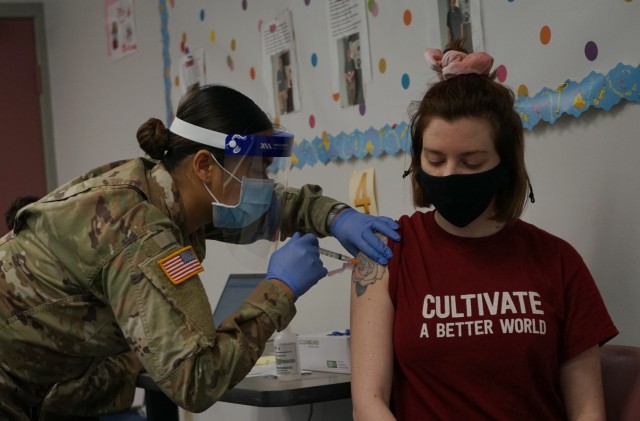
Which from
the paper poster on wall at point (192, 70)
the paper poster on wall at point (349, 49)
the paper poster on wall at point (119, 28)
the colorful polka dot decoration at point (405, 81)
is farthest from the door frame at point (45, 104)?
the colorful polka dot decoration at point (405, 81)

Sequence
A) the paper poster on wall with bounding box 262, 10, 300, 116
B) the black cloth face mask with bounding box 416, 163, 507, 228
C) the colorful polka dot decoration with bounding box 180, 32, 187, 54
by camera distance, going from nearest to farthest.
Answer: the black cloth face mask with bounding box 416, 163, 507, 228
the paper poster on wall with bounding box 262, 10, 300, 116
the colorful polka dot decoration with bounding box 180, 32, 187, 54

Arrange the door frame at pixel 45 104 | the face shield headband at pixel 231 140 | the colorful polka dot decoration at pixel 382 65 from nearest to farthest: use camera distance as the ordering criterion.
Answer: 1. the face shield headband at pixel 231 140
2. the colorful polka dot decoration at pixel 382 65
3. the door frame at pixel 45 104

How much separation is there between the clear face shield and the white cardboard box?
33cm

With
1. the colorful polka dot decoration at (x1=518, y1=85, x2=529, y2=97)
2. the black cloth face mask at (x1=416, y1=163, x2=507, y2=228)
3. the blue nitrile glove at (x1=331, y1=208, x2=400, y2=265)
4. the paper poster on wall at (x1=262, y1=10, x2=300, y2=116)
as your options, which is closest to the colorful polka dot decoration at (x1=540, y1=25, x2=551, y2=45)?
the colorful polka dot decoration at (x1=518, y1=85, x2=529, y2=97)

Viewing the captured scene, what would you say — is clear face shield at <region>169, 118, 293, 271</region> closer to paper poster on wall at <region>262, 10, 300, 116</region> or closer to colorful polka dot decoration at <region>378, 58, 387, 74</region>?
colorful polka dot decoration at <region>378, 58, 387, 74</region>

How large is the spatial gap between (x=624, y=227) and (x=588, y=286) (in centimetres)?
26

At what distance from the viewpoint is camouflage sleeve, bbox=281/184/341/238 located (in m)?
2.22

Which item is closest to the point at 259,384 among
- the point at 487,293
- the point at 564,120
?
the point at 487,293

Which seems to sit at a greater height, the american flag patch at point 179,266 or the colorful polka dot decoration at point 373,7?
the colorful polka dot decoration at point 373,7

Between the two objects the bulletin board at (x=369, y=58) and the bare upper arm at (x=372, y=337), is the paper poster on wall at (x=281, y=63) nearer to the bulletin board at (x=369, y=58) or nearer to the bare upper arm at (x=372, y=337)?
the bulletin board at (x=369, y=58)

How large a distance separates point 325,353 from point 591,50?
977 mm

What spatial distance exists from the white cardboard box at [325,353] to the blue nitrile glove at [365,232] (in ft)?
1.02

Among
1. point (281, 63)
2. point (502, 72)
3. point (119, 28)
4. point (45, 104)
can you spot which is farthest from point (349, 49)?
point (45, 104)

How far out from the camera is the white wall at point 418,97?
6.54ft
